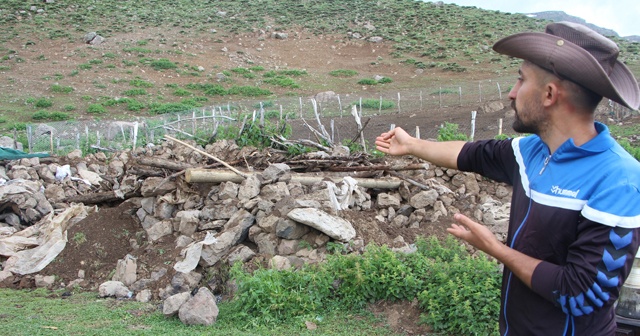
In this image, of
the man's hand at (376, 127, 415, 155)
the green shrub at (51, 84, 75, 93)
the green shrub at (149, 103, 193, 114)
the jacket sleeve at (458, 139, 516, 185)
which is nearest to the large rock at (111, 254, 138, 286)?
the man's hand at (376, 127, 415, 155)

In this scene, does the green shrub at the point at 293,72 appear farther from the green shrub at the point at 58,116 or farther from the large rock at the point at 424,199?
the large rock at the point at 424,199

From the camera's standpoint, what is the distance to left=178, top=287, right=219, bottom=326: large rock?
517cm

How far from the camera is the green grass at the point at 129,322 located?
4.95 meters

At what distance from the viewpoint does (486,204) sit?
875 centimetres

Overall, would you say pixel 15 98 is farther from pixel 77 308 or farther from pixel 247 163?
pixel 77 308

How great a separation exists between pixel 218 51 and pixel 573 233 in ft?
140

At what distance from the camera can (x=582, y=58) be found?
195 centimetres

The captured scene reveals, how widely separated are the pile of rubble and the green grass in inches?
8.2

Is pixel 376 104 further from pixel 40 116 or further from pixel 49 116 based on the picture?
pixel 40 116

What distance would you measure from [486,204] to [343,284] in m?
4.15

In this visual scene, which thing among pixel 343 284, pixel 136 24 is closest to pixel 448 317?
pixel 343 284

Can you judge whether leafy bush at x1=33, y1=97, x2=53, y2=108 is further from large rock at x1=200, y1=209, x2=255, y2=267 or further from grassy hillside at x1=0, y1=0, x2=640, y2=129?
large rock at x1=200, y1=209, x2=255, y2=267

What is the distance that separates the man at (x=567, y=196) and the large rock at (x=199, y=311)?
11.4 feet

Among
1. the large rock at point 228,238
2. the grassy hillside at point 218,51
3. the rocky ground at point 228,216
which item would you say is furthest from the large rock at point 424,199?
the grassy hillside at point 218,51
